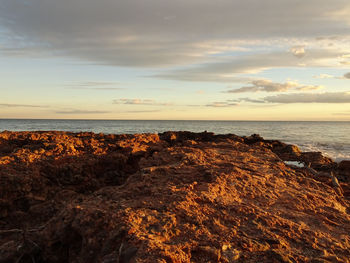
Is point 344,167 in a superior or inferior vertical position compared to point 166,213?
inferior

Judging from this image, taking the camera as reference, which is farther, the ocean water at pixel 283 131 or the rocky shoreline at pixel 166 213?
the ocean water at pixel 283 131

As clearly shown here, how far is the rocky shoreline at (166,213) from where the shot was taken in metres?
2.72

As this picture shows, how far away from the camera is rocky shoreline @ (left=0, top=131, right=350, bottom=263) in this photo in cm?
272

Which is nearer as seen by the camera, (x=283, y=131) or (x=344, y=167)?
(x=344, y=167)

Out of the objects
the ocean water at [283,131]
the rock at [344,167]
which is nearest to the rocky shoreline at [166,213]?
the rock at [344,167]

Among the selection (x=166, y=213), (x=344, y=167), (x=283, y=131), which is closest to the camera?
(x=166, y=213)

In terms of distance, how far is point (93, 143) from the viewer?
8.51 metres

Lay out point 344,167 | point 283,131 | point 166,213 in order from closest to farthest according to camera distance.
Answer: point 166,213 < point 344,167 < point 283,131

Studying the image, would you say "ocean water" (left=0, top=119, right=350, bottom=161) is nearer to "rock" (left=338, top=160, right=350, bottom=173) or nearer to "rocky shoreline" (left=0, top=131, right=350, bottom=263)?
"rock" (left=338, top=160, right=350, bottom=173)

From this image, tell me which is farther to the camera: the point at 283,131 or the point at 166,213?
the point at 283,131

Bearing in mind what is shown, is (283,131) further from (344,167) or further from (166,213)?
(166,213)

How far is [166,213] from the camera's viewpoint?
3.25m

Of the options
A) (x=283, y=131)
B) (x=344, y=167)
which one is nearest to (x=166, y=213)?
(x=344, y=167)

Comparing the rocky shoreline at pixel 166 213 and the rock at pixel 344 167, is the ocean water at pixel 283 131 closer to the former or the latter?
the rock at pixel 344 167
